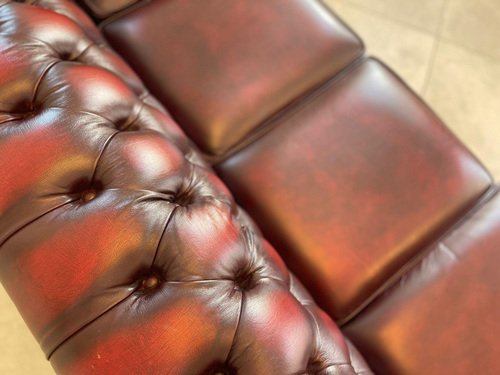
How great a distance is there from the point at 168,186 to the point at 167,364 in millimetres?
260

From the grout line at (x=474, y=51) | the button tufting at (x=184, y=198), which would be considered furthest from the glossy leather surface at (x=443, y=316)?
the grout line at (x=474, y=51)

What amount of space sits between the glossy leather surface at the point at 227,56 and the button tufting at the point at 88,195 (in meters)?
0.37

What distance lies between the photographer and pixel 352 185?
1001 millimetres

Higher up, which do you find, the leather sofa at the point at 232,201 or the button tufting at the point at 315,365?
the leather sofa at the point at 232,201

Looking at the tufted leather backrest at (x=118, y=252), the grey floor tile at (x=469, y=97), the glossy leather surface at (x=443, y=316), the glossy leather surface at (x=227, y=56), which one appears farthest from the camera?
the grey floor tile at (x=469, y=97)

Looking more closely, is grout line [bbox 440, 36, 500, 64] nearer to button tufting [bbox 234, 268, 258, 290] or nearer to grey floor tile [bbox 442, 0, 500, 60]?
grey floor tile [bbox 442, 0, 500, 60]

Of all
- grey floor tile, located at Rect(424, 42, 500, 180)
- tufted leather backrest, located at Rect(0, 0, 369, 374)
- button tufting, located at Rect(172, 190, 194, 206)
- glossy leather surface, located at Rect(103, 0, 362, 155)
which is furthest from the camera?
grey floor tile, located at Rect(424, 42, 500, 180)

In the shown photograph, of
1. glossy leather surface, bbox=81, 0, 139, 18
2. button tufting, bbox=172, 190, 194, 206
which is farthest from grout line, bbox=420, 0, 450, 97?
button tufting, bbox=172, 190, 194, 206

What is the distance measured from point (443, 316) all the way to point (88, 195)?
0.66m

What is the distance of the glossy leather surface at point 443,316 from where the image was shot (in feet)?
2.86

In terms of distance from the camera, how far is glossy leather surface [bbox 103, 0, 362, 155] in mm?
1058

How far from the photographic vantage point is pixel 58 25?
85 cm

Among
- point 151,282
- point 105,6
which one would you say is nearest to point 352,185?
point 151,282

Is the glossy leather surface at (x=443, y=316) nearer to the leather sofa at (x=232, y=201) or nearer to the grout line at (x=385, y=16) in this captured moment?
the leather sofa at (x=232, y=201)
